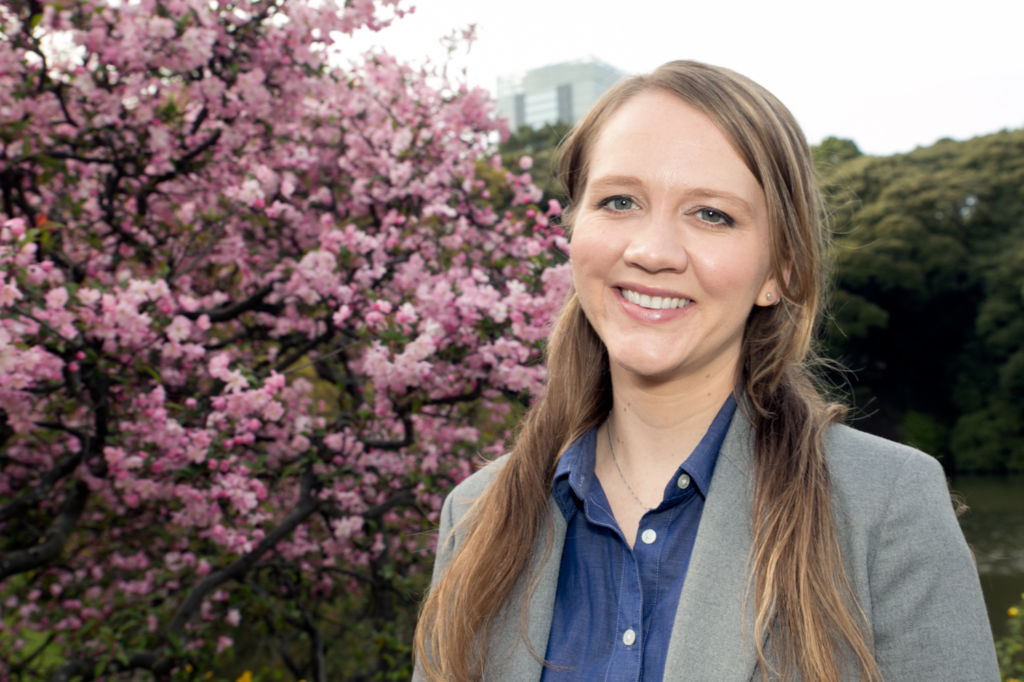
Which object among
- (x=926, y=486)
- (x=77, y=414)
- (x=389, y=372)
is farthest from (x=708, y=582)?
(x=77, y=414)

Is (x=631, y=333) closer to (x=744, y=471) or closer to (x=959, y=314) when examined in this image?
(x=744, y=471)

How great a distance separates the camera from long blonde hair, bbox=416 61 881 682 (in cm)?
127

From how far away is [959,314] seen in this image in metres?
26.5

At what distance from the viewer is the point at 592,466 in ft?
5.49

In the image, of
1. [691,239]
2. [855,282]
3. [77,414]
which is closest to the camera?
Result: [691,239]

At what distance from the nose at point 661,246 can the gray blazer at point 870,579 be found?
337mm

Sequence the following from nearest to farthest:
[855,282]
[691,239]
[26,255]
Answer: [691,239] → [26,255] → [855,282]

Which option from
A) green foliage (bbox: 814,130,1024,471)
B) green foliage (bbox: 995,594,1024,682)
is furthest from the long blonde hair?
green foliage (bbox: 814,130,1024,471)

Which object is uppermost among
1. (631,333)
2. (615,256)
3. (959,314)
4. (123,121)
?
(123,121)

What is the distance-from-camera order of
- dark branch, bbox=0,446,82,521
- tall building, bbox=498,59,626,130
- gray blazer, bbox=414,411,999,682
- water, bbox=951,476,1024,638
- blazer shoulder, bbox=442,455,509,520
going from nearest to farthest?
gray blazer, bbox=414,411,999,682
blazer shoulder, bbox=442,455,509,520
dark branch, bbox=0,446,82,521
water, bbox=951,476,1024,638
tall building, bbox=498,59,626,130

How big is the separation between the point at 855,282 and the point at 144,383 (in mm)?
24739

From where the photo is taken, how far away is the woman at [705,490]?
1.25 meters

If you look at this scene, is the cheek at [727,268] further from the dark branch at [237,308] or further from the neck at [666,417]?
the dark branch at [237,308]

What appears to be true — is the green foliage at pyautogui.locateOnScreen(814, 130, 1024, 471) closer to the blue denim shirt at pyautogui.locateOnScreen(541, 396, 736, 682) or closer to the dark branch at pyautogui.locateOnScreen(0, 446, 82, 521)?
the dark branch at pyautogui.locateOnScreen(0, 446, 82, 521)
